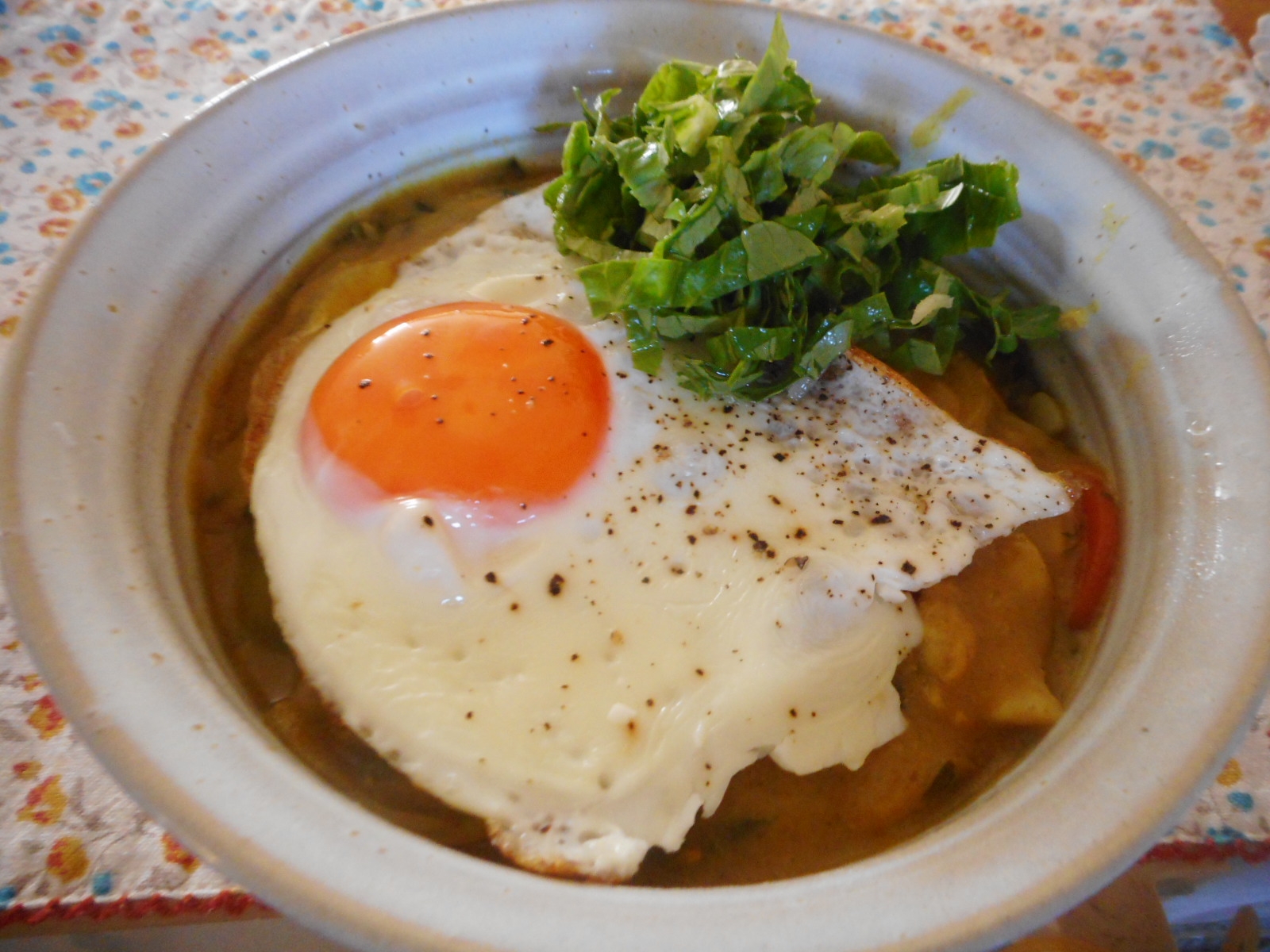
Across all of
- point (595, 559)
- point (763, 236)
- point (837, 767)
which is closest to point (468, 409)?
point (595, 559)

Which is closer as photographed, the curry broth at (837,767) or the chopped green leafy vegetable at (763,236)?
the curry broth at (837,767)

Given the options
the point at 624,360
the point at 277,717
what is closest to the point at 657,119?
the point at 624,360

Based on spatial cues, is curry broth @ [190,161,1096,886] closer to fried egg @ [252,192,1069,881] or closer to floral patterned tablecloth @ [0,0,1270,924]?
fried egg @ [252,192,1069,881]

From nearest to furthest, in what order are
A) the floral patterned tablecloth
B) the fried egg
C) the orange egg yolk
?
the fried egg, the orange egg yolk, the floral patterned tablecloth

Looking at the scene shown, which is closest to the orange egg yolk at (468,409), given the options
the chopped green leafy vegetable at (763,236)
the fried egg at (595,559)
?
the fried egg at (595,559)

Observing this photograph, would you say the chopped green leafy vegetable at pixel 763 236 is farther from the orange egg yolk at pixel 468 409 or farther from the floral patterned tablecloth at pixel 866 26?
the floral patterned tablecloth at pixel 866 26

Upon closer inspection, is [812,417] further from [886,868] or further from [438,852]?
[438,852]

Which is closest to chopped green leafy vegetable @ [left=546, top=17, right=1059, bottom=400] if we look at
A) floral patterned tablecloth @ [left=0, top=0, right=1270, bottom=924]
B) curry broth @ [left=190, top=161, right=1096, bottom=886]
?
curry broth @ [left=190, top=161, right=1096, bottom=886]
